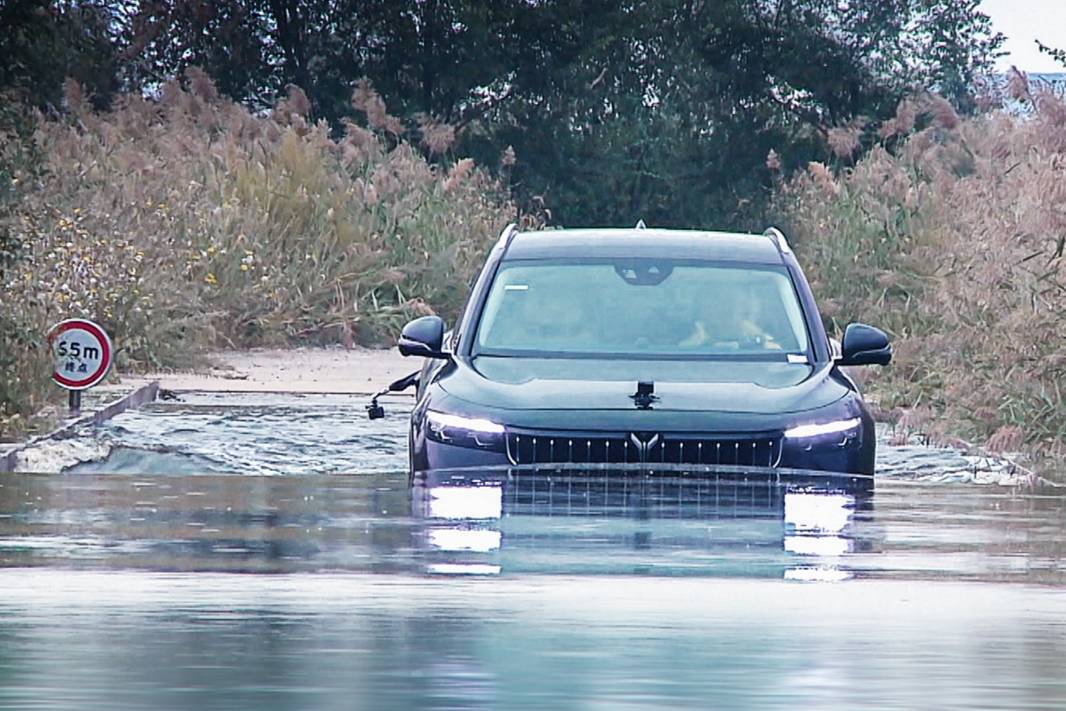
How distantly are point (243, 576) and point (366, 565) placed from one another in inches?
23.3

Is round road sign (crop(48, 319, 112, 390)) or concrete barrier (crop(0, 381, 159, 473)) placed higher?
round road sign (crop(48, 319, 112, 390))

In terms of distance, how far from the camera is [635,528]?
12.7 m

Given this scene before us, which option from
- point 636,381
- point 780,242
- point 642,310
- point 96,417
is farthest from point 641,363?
point 96,417

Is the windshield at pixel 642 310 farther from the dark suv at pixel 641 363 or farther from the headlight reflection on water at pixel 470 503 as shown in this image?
the headlight reflection on water at pixel 470 503

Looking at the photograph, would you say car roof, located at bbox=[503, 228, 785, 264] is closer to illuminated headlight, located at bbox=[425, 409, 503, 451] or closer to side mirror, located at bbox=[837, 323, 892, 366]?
side mirror, located at bbox=[837, 323, 892, 366]

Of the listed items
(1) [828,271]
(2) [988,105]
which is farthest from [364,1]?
(1) [828,271]

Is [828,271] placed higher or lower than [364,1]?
lower

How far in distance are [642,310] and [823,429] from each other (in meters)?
1.93

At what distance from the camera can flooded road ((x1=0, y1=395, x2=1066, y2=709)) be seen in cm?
844

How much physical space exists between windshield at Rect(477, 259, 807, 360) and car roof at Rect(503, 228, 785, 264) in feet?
0.24

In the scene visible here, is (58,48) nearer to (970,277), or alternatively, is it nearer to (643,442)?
(970,277)

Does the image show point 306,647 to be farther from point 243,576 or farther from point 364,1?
point 364,1

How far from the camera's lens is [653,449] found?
12.7 m

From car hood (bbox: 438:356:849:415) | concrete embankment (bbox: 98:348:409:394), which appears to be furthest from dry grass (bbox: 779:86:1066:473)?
car hood (bbox: 438:356:849:415)
